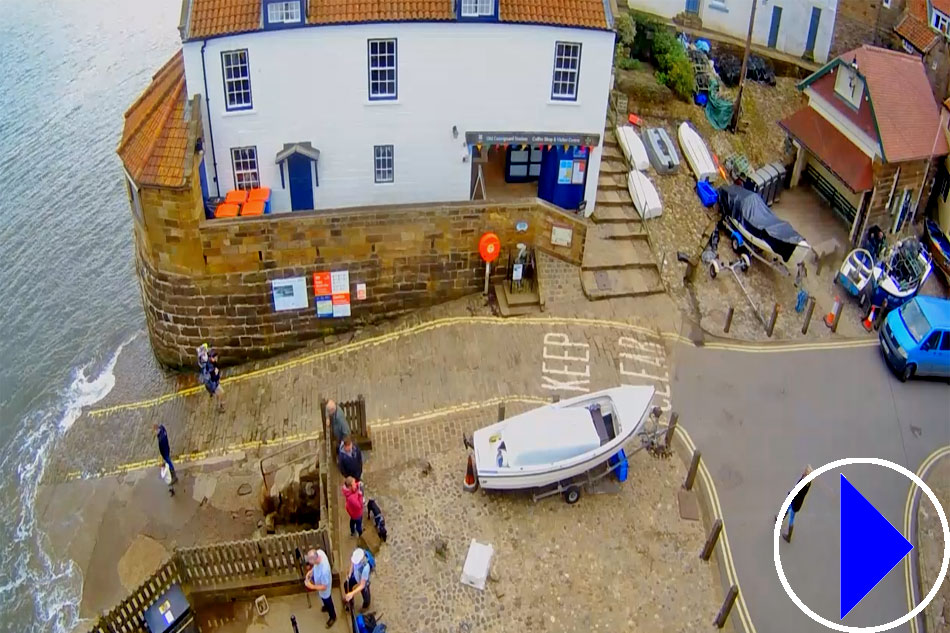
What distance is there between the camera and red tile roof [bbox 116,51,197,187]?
87.7 ft

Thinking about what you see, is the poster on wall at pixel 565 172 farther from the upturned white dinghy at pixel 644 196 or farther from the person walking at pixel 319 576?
the person walking at pixel 319 576

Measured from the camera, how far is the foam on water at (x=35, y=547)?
928 inches

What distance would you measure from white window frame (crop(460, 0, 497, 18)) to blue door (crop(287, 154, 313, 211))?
6.56 m

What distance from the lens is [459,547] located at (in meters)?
21.5

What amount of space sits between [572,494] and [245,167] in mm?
14604

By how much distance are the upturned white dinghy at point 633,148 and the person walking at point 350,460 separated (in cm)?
1742

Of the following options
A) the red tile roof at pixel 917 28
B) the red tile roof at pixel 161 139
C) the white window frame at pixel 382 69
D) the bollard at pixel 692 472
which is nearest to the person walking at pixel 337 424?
the bollard at pixel 692 472

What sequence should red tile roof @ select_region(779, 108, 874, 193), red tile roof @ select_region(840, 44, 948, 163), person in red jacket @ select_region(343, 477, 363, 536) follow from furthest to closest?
red tile roof @ select_region(779, 108, 874, 193)
red tile roof @ select_region(840, 44, 948, 163)
person in red jacket @ select_region(343, 477, 363, 536)

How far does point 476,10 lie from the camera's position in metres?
27.5

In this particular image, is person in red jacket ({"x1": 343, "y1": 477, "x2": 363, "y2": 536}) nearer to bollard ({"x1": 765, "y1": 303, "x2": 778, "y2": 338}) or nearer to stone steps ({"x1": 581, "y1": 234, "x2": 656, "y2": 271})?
stone steps ({"x1": 581, "y1": 234, "x2": 656, "y2": 271})

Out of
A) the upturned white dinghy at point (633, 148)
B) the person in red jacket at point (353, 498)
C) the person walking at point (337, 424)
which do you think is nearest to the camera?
the person in red jacket at point (353, 498)

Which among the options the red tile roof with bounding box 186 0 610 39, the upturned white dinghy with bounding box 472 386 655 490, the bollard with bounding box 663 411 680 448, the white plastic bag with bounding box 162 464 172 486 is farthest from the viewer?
the red tile roof with bounding box 186 0 610 39

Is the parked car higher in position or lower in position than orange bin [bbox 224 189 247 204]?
lower

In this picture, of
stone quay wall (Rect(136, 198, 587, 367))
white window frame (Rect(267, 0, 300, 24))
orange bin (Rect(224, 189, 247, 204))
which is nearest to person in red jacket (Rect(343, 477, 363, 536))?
stone quay wall (Rect(136, 198, 587, 367))
